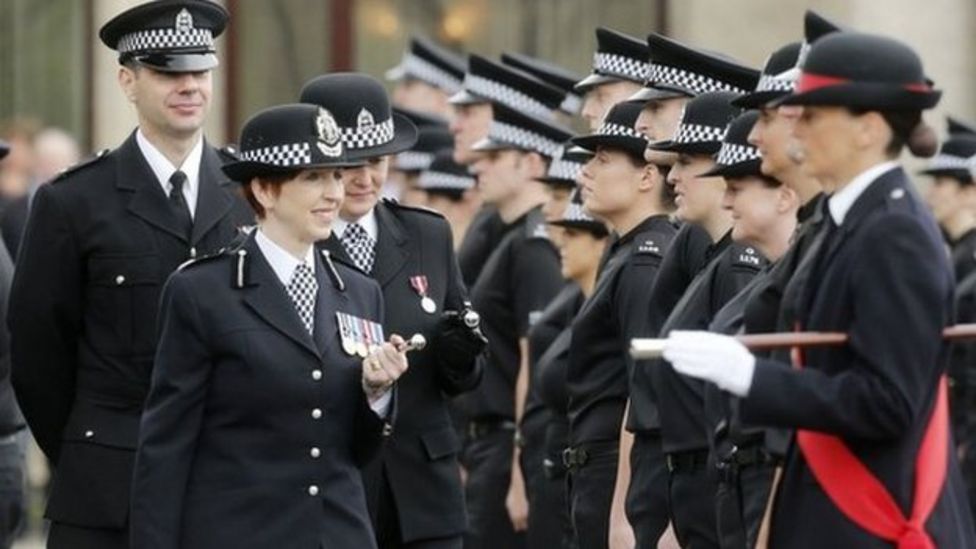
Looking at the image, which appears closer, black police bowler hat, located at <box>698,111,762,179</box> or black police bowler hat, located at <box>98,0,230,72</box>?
black police bowler hat, located at <box>698,111,762,179</box>

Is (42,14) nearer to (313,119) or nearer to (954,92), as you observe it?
(954,92)

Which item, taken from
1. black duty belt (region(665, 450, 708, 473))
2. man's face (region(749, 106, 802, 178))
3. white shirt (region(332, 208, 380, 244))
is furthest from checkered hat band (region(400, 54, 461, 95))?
man's face (region(749, 106, 802, 178))

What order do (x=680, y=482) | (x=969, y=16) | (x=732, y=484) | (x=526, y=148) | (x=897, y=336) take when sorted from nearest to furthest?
1. (x=897, y=336)
2. (x=732, y=484)
3. (x=680, y=482)
4. (x=526, y=148)
5. (x=969, y=16)

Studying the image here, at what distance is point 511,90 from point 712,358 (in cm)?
680

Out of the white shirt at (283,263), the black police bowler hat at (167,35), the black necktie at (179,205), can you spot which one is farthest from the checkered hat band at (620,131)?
the white shirt at (283,263)

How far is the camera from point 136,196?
909cm

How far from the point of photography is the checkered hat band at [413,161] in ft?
51.1

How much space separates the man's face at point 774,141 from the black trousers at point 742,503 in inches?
30.5

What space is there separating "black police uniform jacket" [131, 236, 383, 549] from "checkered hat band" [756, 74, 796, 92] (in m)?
1.35

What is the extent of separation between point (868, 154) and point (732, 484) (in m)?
1.60

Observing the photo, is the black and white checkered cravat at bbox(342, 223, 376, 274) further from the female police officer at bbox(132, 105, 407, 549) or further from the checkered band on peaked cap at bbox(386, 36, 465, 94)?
the checkered band on peaked cap at bbox(386, 36, 465, 94)

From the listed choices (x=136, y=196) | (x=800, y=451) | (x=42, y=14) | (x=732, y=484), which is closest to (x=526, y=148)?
(x=136, y=196)

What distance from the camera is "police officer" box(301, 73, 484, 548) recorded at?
31.0 ft

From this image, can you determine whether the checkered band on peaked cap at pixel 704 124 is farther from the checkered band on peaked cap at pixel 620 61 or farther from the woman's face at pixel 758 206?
the checkered band on peaked cap at pixel 620 61
